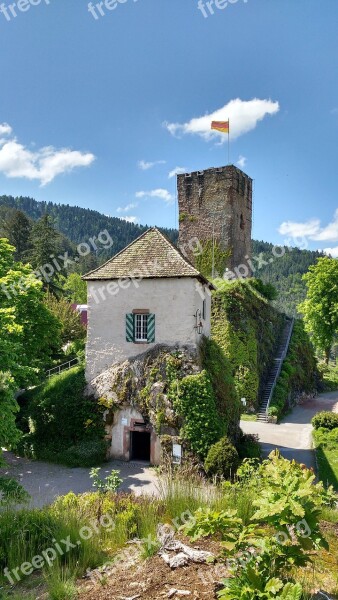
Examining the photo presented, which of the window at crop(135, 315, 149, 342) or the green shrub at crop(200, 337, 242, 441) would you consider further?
the window at crop(135, 315, 149, 342)

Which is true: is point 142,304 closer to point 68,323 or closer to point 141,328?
point 141,328

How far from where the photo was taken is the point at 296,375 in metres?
36.1

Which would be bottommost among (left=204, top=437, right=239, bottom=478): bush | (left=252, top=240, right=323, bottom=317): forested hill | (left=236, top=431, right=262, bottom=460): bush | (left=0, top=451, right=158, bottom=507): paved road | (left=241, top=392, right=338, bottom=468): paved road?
(left=241, top=392, right=338, bottom=468): paved road

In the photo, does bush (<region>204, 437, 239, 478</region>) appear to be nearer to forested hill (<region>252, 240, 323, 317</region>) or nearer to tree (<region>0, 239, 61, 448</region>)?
tree (<region>0, 239, 61, 448</region>)

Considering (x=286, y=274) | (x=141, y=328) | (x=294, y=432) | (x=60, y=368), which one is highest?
(x=286, y=274)

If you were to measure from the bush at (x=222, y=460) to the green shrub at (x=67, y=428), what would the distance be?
5.34m

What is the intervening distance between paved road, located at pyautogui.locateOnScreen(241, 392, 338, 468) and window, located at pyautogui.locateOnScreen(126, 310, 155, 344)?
28.7 feet

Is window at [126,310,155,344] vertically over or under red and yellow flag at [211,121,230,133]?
under

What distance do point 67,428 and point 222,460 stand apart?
25.4 feet

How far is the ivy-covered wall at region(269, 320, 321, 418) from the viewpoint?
31491 mm

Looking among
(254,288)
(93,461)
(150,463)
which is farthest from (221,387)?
(254,288)

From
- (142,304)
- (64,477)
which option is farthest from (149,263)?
(64,477)

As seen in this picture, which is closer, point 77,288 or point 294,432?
point 294,432

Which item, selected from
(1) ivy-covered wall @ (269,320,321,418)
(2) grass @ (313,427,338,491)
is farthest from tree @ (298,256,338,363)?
(2) grass @ (313,427,338,491)
